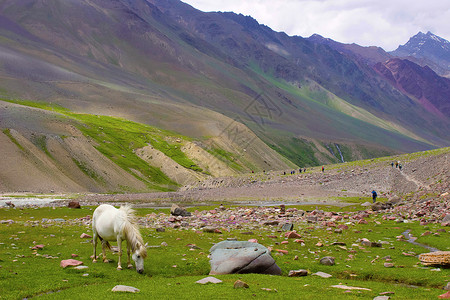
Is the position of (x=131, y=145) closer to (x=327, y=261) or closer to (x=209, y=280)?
(x=327, y=261)

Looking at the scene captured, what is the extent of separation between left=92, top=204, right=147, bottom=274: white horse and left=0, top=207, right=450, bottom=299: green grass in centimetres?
86

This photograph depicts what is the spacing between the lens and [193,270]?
20.9m

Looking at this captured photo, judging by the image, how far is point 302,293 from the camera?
52.8 ft

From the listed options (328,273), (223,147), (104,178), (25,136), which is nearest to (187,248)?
(328,273)

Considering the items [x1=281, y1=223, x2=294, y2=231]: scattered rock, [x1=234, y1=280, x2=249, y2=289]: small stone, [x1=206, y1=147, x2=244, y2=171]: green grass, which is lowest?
[x1=206, y1=147, x2=244, y2=171]: green grass

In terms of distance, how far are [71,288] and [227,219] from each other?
89.7 feet

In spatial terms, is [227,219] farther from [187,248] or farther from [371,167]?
[371,167]

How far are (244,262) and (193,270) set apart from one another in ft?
8.52

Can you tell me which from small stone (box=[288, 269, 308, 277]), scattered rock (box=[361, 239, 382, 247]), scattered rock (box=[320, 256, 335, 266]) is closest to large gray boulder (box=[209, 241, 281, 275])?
small stone (box=[288, 269, 308, 277])

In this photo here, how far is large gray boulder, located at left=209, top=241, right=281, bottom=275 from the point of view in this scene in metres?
20.6

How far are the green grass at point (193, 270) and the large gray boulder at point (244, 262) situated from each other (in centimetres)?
69

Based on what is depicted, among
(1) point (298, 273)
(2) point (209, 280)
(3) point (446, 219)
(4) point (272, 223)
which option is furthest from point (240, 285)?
(3) point (446, 219)

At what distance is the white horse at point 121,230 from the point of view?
1945cm

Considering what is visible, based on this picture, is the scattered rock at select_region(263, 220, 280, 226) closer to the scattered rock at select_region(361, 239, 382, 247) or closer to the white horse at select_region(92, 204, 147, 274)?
the scattered rock at select_region(361, 239, 382, 247)
